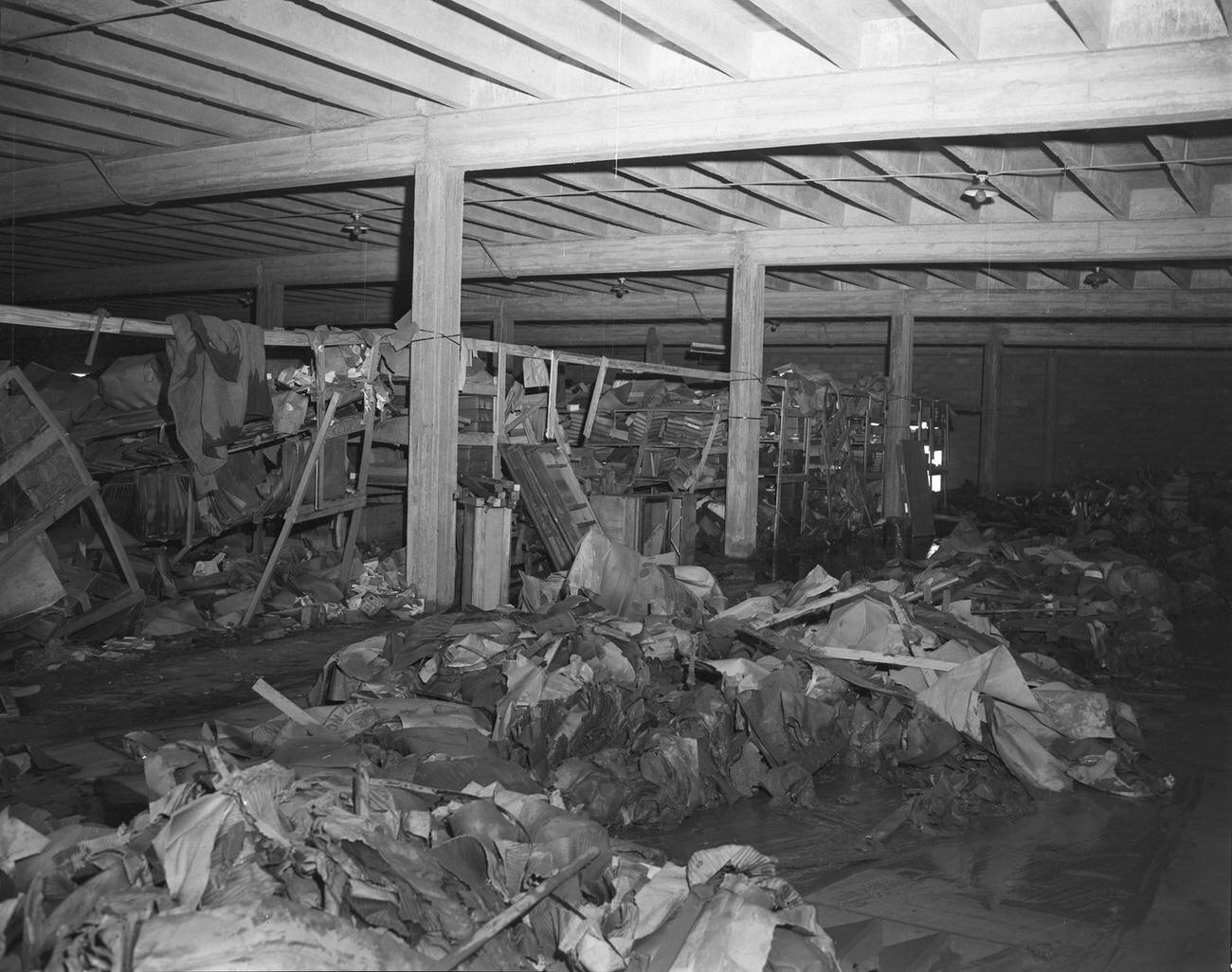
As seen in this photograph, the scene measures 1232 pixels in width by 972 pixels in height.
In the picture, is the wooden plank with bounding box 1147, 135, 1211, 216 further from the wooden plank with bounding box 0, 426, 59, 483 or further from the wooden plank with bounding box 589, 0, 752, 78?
the wooden plank with bounding box 0, 426, 59, 483

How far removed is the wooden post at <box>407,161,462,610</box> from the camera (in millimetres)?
9320

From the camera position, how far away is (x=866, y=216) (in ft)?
43.6

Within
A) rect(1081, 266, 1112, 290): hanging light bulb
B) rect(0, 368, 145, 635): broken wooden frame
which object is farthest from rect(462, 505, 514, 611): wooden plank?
rect(1081, 266, 1112, 290): hanging light bulb

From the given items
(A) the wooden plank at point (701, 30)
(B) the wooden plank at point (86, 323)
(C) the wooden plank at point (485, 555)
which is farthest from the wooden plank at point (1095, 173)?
(B) the wooden plank at point (86, 323)

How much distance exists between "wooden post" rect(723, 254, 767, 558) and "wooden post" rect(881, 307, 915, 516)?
16.8 feet

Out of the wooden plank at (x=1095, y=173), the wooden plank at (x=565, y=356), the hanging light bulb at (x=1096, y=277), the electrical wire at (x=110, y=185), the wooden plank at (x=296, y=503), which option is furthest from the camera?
the hanging light bulb at (x=1096, y=277)

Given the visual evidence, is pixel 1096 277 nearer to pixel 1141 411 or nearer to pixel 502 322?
pixel 1141 411

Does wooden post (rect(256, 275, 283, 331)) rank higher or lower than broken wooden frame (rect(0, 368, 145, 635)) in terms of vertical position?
higher

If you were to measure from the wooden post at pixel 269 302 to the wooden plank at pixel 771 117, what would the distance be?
23.1ft

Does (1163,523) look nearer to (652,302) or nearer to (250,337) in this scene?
(652,302)

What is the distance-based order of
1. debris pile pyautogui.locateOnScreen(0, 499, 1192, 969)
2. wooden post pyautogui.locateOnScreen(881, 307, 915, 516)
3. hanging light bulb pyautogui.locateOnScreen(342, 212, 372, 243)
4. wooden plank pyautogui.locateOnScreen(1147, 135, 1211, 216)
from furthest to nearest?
wooden post pyautogui.locateOnScreen(881, 307, 915, 516) < hanging light bulb pyautogui.locateOnScreen(342, 212, 372, 243) < wooden plank pyautogui.locateOnScreen(1147, 135, 1211, 216) < debris pile pyautogui.locateOnScreen(0, 499, 1192, 969)

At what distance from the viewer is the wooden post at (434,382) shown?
932 cm

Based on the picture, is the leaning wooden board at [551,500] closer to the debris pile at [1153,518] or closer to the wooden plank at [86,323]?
the wooden plank at [86,323]

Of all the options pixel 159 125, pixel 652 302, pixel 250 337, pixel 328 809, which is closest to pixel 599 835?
pixel 328 809
